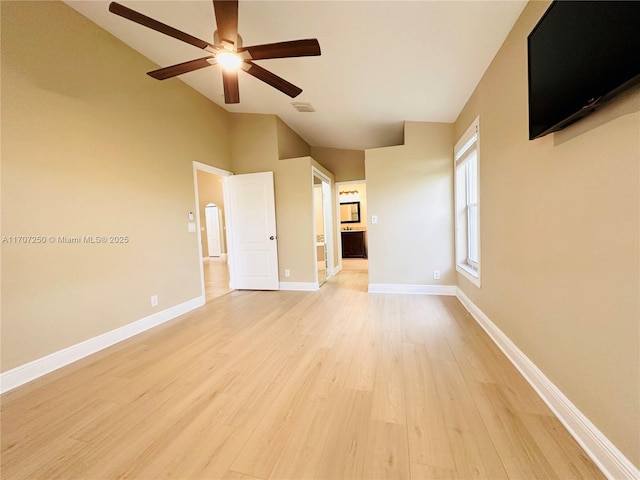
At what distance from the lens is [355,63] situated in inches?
99.0

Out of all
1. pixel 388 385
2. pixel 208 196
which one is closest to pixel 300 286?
pixel 388 385

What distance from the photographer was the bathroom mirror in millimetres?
8203

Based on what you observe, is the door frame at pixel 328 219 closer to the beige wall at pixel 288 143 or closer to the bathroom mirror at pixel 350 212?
the beige wall at pixel 288 143

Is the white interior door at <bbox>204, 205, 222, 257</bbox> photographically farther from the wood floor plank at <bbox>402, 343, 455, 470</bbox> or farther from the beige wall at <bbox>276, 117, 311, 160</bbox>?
the wood floor plank at <bbox>402, 343, 455, 470</bbox>

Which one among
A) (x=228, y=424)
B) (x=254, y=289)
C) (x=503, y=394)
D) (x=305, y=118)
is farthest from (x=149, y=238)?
(x=503, y=394)

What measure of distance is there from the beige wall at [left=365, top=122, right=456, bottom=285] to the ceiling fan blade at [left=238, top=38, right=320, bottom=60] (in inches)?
95.0

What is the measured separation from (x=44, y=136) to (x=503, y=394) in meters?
3.95

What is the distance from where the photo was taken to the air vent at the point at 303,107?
3594 mm

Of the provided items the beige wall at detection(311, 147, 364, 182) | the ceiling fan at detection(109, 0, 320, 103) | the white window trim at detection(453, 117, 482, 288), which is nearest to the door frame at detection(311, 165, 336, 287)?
the beige wall at detection(311, 147, 364, 182)

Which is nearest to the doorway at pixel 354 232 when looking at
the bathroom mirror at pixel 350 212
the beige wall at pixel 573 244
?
the bathroom mirror at pixel 350 212

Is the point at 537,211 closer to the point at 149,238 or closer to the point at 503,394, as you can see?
the point at 503,394

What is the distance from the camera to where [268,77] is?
2.13m

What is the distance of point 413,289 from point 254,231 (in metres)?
2.83

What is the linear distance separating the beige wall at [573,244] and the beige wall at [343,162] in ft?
11.2
